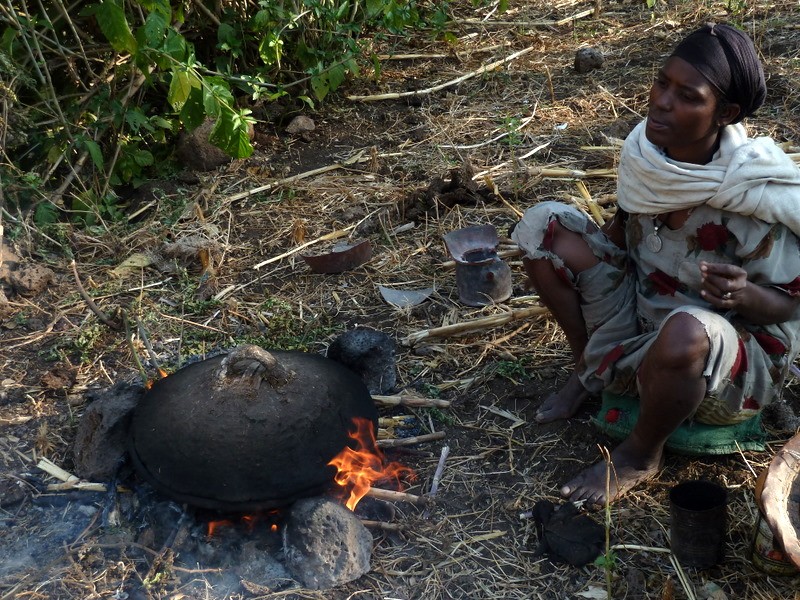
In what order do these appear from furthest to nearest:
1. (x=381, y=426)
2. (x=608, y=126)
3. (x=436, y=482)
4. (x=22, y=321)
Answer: (x=608, y=126)
(x=22, y=321)
(x=381, y=426)
(x=436, y=482)

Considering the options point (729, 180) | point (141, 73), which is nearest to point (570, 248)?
point (729, 180)

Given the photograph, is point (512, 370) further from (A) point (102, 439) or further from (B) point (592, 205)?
(A) point (102, 439)

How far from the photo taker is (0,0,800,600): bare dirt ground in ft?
8.63

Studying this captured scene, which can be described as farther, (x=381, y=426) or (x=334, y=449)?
(x=381, y=426)

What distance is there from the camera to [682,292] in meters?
2.76

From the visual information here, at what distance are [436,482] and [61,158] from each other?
2.98 meters

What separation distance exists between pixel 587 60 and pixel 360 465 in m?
4.07

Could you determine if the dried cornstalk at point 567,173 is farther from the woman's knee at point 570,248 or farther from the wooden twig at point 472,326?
the woman's knee at point 570,248

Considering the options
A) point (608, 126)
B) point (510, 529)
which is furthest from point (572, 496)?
point (608, 126)

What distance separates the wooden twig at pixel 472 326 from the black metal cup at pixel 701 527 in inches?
50.0

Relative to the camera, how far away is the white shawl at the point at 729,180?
245 centimetres

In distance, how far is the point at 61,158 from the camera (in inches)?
185

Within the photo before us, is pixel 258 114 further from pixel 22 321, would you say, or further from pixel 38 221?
pixel 22 321

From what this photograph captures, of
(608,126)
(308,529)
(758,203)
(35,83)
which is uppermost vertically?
(758,203)
